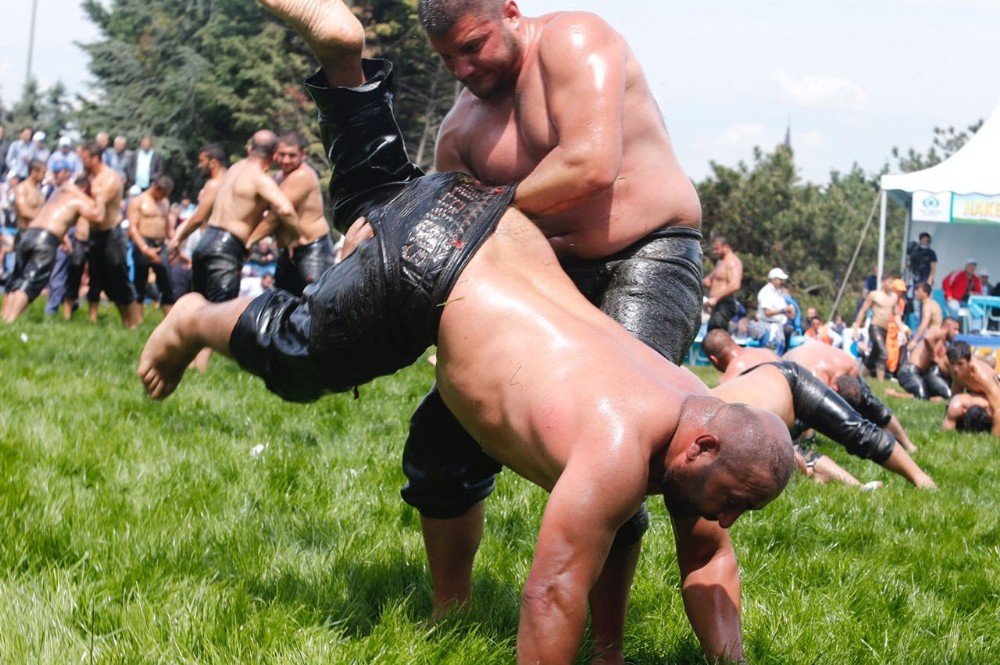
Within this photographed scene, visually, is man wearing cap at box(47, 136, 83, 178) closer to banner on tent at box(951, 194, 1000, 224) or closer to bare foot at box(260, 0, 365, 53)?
banner on tent at box(951, 194, 1000, 224)

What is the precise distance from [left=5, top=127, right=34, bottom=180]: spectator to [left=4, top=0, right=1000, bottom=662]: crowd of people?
19.1 m

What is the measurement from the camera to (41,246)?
1217cm

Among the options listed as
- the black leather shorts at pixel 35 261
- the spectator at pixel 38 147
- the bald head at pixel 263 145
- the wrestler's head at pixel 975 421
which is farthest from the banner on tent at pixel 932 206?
the spectator at pixel 38 147

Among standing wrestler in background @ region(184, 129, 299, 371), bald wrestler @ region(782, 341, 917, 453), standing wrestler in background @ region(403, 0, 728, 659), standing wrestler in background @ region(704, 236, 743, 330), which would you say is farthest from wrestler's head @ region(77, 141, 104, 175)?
standing wrestler in background @ region(403, 0, 728, 659)

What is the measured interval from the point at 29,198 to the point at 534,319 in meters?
15.0

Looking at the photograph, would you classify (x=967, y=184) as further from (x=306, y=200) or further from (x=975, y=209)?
(x=306, y=200)

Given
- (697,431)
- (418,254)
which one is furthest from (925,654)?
(418,254)

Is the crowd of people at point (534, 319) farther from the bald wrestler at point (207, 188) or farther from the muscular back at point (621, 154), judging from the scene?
the bald wrestler at point (207, 188)

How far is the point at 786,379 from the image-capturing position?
5.93m

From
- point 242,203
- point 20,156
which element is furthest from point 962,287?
point 20,156

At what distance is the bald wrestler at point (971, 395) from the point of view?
1084cm

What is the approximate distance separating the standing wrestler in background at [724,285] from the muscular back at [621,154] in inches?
461

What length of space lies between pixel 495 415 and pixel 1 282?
61.7ft

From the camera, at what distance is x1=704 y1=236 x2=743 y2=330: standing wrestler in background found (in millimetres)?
15016
